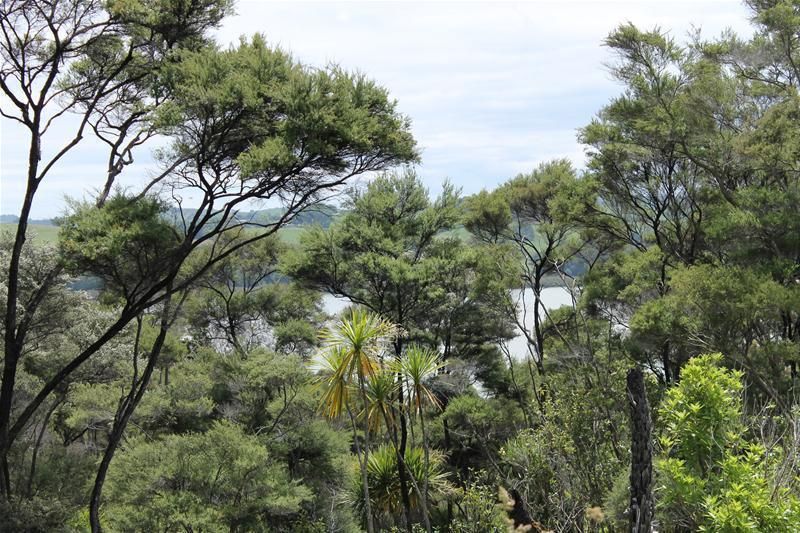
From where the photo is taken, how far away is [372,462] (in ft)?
40.1

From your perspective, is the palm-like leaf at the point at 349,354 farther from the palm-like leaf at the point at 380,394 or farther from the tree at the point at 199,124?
the tree at the point at 199,124

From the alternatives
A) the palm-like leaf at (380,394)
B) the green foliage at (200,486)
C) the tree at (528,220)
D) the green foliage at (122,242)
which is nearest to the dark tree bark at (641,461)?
the palm-like leaf at (380,394)

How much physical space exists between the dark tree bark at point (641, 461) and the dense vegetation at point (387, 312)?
0.05ft

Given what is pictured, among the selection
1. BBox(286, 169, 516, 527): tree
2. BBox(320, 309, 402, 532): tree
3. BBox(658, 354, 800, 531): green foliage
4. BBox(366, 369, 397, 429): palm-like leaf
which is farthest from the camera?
BBox(286, 169, 516, 527): tree

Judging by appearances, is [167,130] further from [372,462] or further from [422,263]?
[422,263]

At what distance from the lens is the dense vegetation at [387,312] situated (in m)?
8.23

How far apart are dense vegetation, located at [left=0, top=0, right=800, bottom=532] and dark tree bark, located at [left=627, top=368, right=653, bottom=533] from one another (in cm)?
2

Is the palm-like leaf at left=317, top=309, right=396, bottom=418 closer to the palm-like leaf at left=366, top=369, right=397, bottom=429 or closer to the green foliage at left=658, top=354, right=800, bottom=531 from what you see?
the palm-like leaf at left=366, top=369, right=397, bottom=429

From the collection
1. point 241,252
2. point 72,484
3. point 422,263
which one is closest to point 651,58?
point 422,263

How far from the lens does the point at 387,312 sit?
17.4 metres

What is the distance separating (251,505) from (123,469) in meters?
2.62

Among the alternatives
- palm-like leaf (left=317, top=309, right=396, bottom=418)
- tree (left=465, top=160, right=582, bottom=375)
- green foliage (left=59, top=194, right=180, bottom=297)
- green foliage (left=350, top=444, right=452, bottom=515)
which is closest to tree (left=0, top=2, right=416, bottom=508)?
green foliage (left=59, top=194, right=180, bottom=297)

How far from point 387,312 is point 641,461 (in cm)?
1301

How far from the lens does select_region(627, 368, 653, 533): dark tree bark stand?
4531mm
